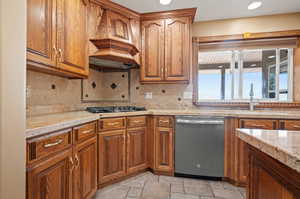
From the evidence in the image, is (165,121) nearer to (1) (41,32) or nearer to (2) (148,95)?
(2) (148,95)

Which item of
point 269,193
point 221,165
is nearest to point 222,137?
point 221,165

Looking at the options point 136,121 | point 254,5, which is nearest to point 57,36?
point 136,121

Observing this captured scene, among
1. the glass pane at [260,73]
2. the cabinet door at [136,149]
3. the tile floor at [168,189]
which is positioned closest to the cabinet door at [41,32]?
the cabinet door at [136,149]

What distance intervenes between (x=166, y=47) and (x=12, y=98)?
7.10 ft

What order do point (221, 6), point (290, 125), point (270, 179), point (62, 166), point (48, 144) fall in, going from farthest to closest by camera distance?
1. point (221, 6)
2. point (290, 125)
3. point (62, 166)
4. point (48, 144)
5. point (270, 179)

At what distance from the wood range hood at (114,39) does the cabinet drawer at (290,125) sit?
205 centimetres

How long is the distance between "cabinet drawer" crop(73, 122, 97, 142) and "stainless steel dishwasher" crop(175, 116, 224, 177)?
1105 millimetres

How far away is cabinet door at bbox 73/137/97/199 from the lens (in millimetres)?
1406

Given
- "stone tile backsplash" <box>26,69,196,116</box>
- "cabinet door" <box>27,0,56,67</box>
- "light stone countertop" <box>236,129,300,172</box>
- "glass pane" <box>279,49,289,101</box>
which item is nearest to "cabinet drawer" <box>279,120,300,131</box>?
"glass pane" <box>279,49,289,101</box>

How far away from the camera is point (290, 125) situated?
194 centimetres

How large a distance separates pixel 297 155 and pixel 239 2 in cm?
241

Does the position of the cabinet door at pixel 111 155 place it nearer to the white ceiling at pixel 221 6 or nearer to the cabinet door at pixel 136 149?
the cabinet door at pixel 136 149

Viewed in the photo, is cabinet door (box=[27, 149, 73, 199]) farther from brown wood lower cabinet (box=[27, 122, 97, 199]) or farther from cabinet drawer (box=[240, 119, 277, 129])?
cabinet drawer (box=[240, 119, 277, 129])

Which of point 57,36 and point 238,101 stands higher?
point 57,36
